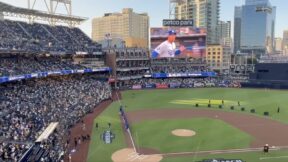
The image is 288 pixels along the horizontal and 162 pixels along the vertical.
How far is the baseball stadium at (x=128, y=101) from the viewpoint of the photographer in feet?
94.0

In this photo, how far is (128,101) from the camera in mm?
61219

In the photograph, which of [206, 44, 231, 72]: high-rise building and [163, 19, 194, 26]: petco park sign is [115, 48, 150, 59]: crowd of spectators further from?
[206, 44, 231, 72]: high-rise building

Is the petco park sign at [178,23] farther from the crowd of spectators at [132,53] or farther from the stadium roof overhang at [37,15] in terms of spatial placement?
the stadium roof overhang at [37,15]

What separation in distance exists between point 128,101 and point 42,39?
22.6 m

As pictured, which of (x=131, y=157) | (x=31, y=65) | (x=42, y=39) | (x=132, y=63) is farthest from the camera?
(x=132, y=63)

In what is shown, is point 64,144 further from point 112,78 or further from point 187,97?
point 112,78

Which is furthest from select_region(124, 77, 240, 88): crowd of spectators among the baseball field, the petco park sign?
the baseball field

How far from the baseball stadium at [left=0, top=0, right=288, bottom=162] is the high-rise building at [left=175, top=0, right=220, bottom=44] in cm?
9392

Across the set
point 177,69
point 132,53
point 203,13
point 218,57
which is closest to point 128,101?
point 132,53

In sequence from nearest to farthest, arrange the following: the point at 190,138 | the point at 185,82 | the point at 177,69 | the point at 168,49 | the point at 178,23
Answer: the point at 190,138 → the point at 185,82 → the point at 168,49 → the point at 178,23 → the point at 177,69

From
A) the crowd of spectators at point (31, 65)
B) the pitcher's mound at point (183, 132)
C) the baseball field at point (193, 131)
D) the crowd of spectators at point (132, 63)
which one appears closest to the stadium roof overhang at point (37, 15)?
the crowd of spectators at point (31, 65)

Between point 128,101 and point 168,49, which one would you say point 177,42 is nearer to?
point 168,49

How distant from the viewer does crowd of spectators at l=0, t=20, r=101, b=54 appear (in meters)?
50.3

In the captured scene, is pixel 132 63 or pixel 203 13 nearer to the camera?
pixel 132 63
